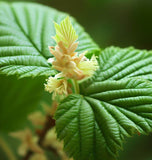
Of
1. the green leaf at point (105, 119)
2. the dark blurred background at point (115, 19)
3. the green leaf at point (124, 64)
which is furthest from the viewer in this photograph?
the dark blurred background at point (115, 19)

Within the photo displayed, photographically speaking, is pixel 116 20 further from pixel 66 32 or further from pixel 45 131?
pixel 66 32

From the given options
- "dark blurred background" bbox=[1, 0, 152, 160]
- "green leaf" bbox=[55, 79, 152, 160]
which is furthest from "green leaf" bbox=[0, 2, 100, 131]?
"dark blurred background" bbox=[1, 0, 152, 160]

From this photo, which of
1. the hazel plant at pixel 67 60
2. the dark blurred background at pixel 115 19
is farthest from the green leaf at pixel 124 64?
the dark blurred background at pixel 115 19

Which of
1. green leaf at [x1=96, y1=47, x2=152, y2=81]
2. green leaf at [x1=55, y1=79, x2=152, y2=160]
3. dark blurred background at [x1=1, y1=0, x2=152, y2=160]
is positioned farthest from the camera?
dark blurred background at [x1=1, y1=0, x2=152, y2=160]

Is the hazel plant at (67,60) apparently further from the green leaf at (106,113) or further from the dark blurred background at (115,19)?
the dark blurred background at (115,19)

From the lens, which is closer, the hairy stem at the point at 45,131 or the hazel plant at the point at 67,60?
the hazel plant at the point at 67,60

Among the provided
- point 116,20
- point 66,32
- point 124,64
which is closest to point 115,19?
point 116,20

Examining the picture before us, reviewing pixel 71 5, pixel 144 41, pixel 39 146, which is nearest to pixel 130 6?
pixel 144 41

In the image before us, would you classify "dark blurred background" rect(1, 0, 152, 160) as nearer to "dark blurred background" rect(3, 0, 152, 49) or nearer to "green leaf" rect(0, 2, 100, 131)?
"dark blurred background" rect(3, 0, 152, 49)
